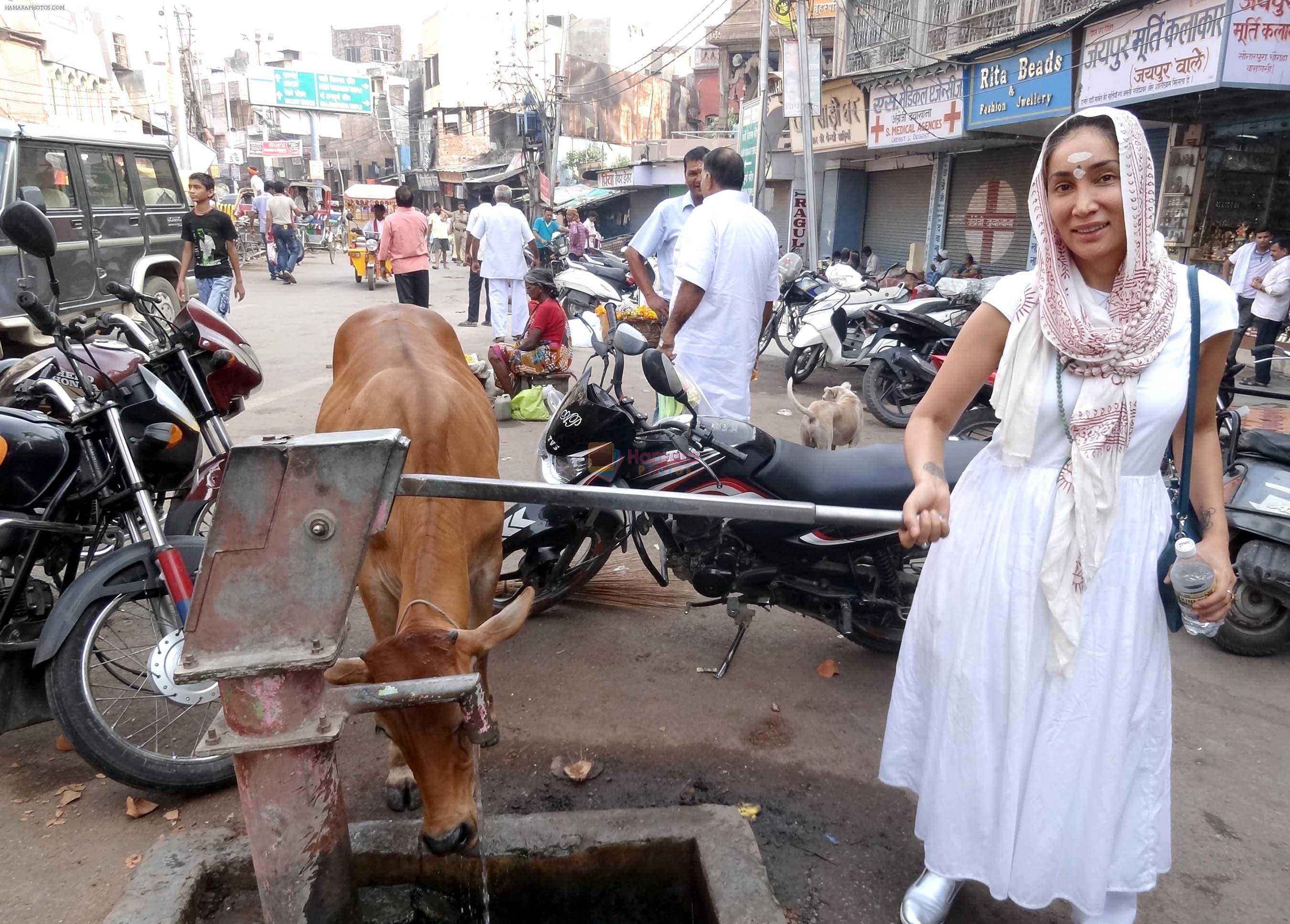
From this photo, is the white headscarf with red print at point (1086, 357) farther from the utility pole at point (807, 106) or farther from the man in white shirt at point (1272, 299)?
the utility pole at point (807, 106)

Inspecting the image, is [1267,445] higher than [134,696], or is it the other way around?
[1267,445]

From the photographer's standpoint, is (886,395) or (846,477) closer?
(846,477)

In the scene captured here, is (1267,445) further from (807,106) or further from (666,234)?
(807,106)

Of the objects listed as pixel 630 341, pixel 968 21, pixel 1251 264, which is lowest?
pixel 630 341

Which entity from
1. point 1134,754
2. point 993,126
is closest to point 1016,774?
point 1134,754

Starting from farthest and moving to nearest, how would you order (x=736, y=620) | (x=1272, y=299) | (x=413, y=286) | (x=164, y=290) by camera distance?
1. (x=413, y=286)
2. (x=164, y=290)
3. (x=1272, y=299)
4. (x=736, y=620)

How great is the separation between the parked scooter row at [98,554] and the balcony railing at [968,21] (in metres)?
13.6

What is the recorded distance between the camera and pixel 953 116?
13664 millimetres

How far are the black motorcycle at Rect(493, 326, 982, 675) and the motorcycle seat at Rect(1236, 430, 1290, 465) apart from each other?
1.49 m

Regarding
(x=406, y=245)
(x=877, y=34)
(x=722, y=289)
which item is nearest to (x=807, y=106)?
(x=877, y=34)

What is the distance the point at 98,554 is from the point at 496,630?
2.33 m

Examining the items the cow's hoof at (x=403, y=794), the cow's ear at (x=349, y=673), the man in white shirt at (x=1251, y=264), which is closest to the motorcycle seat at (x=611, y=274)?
the man in white shirt at (x=1251, y=264)

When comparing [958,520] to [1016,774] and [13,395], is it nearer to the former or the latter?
[1016,774]

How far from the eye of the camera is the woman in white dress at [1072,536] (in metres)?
1.79
